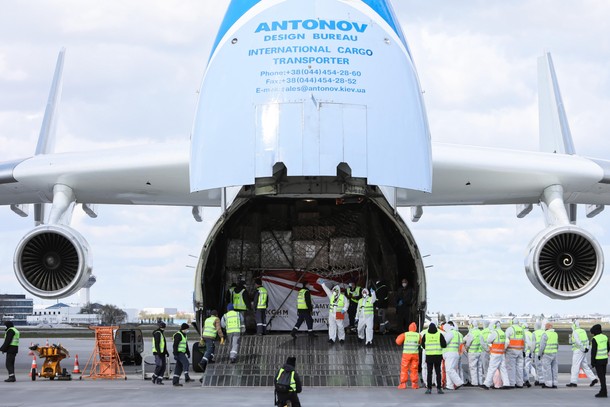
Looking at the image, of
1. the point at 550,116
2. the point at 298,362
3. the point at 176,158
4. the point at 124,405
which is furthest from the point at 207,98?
the point at 550,116

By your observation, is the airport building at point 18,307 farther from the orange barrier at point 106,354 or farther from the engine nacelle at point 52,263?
the engine nacelle at point 52,263

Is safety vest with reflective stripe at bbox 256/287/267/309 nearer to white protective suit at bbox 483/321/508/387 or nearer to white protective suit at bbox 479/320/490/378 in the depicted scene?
white protective suit at bbox 479/320/490/378

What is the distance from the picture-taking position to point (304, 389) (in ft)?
48.0

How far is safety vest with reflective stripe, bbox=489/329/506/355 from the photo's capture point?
15.8 meters

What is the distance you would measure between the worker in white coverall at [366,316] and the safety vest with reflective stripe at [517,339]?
7.68 feet

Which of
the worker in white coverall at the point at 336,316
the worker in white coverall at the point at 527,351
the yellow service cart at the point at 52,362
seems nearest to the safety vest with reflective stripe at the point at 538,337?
the worker in white coverall at the point at 527,351

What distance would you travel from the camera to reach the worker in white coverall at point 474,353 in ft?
53.2

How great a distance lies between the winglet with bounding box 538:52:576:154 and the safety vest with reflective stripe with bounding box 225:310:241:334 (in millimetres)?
8428

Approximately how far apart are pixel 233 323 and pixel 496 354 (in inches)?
171

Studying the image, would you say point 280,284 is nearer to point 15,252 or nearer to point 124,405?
point 15,252

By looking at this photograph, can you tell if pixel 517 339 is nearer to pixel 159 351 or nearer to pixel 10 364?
pixel 159 351

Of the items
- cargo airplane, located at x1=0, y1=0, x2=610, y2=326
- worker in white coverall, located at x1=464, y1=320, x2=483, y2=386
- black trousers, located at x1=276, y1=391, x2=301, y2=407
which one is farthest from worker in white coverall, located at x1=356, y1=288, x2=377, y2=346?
black trousers, located at x1=276, y1=391, x2=301, y2=407

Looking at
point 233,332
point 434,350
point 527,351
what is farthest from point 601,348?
point 233,332

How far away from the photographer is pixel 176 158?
18422mm
